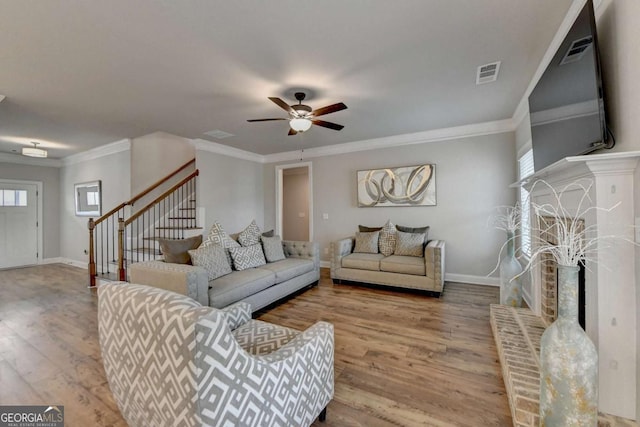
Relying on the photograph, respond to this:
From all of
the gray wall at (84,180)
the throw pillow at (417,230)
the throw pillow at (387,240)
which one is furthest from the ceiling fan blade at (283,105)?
the gray wall at (84,180)

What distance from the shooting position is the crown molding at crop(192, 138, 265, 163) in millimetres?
4836

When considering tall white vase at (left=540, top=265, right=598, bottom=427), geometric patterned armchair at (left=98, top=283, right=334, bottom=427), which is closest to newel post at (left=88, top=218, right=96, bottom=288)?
geometric patterned armchair at (left=98, top=283, right=334, bottom=427)

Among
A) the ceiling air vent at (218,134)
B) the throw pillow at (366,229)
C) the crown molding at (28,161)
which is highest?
the ceiling air vent at (218,134)

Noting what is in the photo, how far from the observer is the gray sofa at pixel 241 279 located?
96.4 inches

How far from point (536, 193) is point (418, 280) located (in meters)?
1.71

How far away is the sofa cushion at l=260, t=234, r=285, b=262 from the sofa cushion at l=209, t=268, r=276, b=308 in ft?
1.47

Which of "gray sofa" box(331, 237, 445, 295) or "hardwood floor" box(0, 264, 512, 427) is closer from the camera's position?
"hardwood floor" box(0, 264, 512, 427)

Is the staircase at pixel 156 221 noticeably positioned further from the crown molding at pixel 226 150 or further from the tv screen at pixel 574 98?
the tv screen at pixel 574 98

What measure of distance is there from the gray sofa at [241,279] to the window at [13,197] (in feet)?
19.0

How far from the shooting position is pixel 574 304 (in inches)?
48.1

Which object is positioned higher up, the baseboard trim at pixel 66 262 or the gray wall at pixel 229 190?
the gray wall at pixel 229 190

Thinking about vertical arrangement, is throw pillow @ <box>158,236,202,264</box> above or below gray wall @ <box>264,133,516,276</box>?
below

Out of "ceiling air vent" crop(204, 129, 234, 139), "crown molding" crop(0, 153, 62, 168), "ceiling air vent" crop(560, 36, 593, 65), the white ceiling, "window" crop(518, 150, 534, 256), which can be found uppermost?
"ceiling air vent" crop(204, 129, 234, 139)

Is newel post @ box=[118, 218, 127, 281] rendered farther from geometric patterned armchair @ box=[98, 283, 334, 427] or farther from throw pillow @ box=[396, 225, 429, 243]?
throw pillow @ box=[396, 225, 429, 243]
